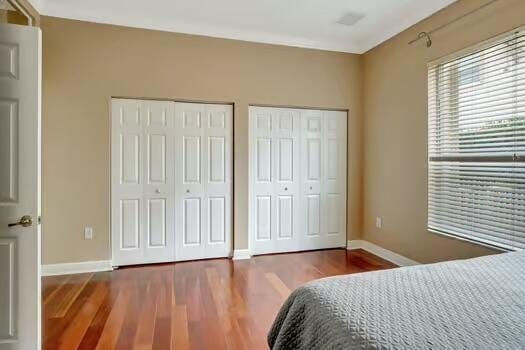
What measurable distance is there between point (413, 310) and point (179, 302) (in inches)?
81.6

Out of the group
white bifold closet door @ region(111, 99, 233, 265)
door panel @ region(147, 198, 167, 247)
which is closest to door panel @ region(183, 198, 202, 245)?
white bifold closet door @ region(111, 99, 233, 265)

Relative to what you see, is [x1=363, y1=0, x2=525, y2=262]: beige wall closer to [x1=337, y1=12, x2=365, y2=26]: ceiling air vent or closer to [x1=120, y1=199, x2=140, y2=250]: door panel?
[x1=337, y1=12, x2=365, y2=26]: ceiling air vent

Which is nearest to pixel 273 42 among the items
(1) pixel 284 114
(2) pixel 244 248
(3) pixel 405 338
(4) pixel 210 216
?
(1) pixel 284 114

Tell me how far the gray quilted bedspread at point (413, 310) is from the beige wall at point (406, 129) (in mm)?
1617

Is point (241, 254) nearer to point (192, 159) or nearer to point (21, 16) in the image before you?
point (192, 159)

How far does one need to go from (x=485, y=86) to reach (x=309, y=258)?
253cm

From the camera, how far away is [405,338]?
908 millimetres

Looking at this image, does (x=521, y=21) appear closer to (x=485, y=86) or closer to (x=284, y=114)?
(x=485, y=86)

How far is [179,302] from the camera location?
2.64m

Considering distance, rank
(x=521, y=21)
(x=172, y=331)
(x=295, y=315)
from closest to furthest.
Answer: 1. (x=295, y=315)
2. (x=172, y=331)
3. (x=521, y=21)

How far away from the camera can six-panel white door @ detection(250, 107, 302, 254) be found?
396 centimetres

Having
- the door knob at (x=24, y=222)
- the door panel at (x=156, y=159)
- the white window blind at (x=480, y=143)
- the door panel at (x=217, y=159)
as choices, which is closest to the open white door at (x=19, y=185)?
the door knob at (x=24, y=222)

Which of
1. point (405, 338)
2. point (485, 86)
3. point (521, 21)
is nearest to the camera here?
point (405, 338)

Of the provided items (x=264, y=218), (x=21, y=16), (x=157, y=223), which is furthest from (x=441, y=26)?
(x=21, y=16)
